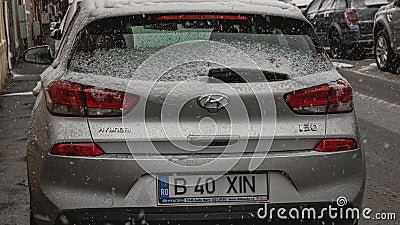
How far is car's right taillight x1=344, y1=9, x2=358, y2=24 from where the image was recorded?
18.7m

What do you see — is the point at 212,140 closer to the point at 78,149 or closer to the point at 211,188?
the point at 211,188

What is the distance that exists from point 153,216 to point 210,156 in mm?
399

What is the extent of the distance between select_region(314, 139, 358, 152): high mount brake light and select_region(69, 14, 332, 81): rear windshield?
36 cm

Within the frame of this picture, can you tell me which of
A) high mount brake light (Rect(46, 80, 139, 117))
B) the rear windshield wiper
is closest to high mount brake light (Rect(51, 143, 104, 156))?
high mount brake light (Rect(46, 80, 139, 117))

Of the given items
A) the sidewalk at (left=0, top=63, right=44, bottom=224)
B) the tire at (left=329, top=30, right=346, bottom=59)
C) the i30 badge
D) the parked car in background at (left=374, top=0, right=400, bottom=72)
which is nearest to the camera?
the i30 badge

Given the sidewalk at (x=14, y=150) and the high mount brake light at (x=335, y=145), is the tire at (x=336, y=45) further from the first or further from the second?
the high mount brake light at (x=335, y=145)

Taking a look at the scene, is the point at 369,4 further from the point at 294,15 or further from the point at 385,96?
the point at 294,15

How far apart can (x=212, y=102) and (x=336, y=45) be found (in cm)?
1611

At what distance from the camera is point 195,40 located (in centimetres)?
436

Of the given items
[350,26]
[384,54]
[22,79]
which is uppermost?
[384,54]

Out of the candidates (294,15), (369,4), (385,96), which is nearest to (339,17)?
(369,4)

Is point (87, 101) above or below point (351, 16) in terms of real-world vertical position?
above

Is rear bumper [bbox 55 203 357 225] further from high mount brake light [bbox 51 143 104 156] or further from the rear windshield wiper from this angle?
the rear windshield wiper

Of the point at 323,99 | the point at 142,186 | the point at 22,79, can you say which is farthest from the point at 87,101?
the point at 22,79
